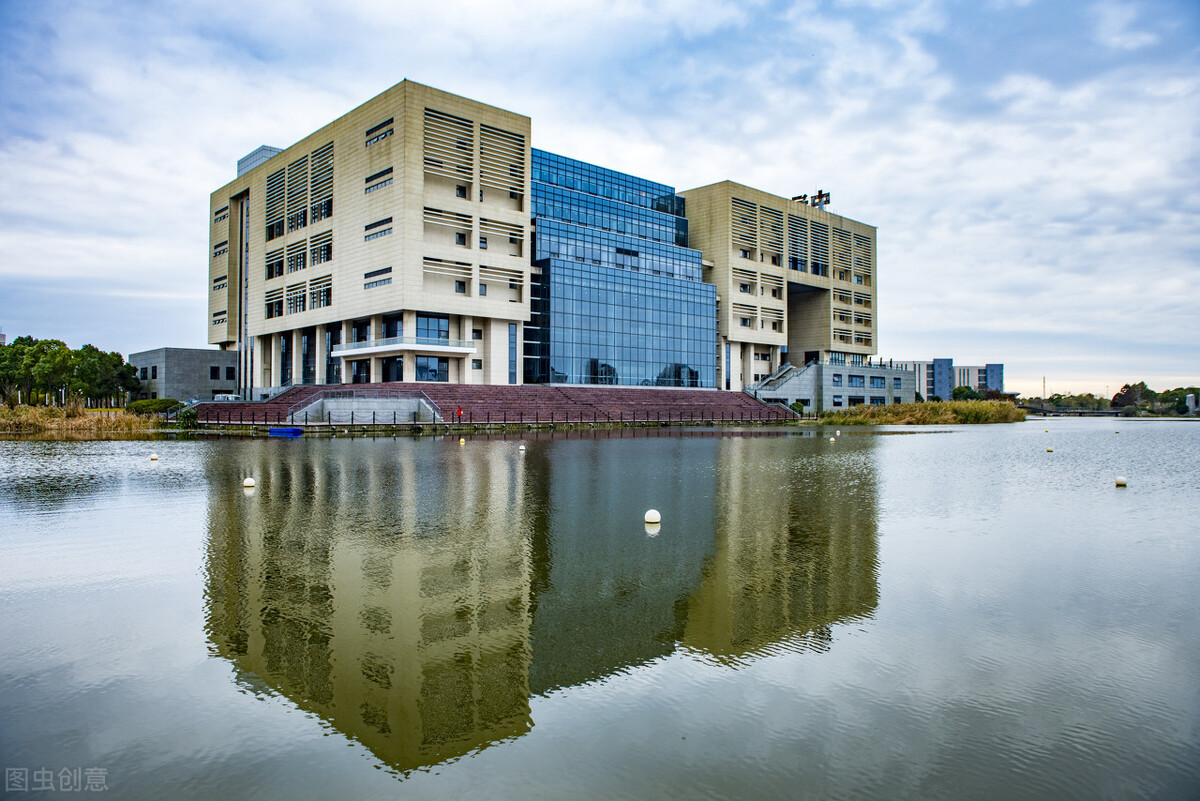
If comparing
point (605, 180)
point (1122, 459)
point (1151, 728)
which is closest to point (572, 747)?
point (1151, 728)

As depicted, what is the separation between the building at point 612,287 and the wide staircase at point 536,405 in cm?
402

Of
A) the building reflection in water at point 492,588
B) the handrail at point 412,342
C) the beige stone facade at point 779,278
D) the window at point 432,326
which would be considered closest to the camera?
the building reflection in water at point 492,588

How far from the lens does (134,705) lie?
5988mm

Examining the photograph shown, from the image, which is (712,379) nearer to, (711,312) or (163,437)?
(711,312)

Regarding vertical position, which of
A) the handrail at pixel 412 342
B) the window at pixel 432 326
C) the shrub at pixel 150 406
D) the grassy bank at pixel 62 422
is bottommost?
the grassy bank at pixel 62 422

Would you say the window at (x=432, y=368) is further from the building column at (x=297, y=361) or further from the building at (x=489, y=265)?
the building column at (x=297, y=361)

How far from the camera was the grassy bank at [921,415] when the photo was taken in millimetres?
75119

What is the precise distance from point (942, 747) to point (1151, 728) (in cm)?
184

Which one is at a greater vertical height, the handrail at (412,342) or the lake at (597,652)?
the handrail at (412,342)

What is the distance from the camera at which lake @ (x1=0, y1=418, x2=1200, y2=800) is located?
5.07m

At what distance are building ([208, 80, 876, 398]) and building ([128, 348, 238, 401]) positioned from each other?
2.79 metres

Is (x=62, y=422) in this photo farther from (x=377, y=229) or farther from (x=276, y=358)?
(x=276, y=358)

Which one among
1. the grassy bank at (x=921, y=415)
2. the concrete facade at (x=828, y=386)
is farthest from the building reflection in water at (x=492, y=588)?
the concrete facade at (x=828, y=386)

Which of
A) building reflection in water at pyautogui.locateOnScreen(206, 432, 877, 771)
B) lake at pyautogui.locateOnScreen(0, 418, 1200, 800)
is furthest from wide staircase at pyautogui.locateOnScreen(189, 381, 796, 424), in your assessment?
lake at pyautogui.locateOnScreen(0, 418, 1200, 800)
